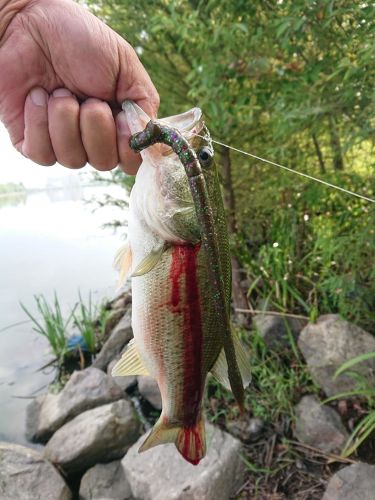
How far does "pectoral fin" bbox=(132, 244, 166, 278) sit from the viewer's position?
1.42m

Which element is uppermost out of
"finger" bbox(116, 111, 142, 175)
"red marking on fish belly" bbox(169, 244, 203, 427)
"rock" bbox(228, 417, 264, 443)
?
"finger" bbox(116, 111, 142, 175)

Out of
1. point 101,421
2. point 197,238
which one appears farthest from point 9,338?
point 197,238

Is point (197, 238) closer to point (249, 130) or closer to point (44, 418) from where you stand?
point (249, 130)

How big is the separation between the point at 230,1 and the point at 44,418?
4.20m

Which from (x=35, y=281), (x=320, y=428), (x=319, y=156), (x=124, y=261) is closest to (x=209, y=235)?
(x=124, y=261)

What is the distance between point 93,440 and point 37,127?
299 centimetres

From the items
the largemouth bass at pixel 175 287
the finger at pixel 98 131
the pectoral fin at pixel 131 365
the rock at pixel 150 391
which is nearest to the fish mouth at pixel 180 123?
the largemouth bass at pixel 175 287

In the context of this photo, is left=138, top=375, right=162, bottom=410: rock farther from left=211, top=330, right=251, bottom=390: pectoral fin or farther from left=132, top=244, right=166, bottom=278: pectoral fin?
left=132, top=244, right=166, bottom=278: pectoral fin

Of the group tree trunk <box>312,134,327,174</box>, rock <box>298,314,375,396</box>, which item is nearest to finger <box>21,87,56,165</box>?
rock <box>298,314,375,396</box>

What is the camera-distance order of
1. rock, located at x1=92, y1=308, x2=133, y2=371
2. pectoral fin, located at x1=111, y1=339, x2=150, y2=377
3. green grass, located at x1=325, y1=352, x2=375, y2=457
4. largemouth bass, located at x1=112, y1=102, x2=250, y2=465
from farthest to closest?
rock, located at x1=92, y1=308, x2=133, y2=371, green grass, located at x1=325, y1=352, x2=375, y2=457, pectoral fin, located at x1=111, y1=339, x2=150, y2=377, largemouth bass, located at x1=112, y1=102, x2=250, y2=465

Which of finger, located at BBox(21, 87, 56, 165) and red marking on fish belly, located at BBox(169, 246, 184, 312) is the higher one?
finger, located at BBox(21, 87, 56, 165)

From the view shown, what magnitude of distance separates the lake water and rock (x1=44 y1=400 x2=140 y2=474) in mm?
1047

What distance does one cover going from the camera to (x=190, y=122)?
138 centimetres

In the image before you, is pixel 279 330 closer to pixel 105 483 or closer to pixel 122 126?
pixel 105 483
